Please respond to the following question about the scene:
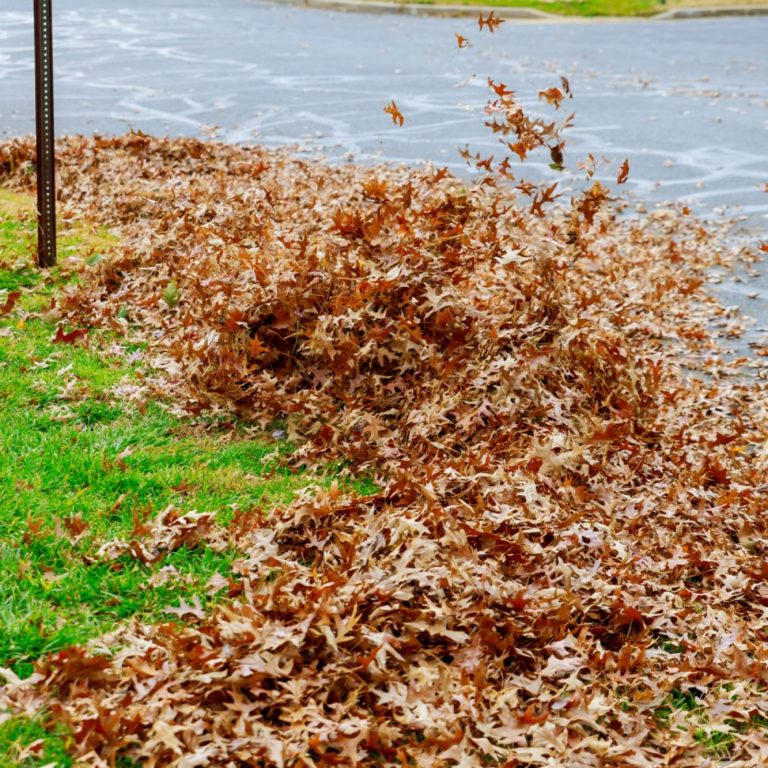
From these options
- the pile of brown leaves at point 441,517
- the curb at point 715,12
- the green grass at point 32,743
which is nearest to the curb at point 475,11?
the curb at point 715,12

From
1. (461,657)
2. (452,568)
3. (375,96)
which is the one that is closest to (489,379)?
(452,568)

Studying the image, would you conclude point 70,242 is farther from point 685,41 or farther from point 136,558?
Result: point 685,41

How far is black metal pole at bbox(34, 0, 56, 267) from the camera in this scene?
5.75 meters

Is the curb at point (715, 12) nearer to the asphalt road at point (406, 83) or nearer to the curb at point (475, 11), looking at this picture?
the curb at point (475, 11)

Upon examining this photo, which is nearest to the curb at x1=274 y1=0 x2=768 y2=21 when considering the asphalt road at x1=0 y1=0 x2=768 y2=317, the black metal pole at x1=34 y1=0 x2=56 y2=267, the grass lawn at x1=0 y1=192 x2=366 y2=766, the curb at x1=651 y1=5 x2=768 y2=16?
the curb at x1=651 y1=5 x2=768 y2=16

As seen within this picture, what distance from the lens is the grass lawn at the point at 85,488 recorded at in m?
3.19

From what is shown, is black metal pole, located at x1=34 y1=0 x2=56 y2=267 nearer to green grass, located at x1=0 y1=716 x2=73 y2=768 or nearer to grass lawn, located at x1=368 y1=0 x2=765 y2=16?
green grass, located at x1=0 y1=716 x2=73 y2=768

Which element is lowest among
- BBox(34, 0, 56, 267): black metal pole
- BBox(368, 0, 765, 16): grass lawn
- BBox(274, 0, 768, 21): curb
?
BBox(34, 0, 56, 267): black metal pole

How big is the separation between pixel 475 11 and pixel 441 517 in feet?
64.3

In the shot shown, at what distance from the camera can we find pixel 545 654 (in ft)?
10.6

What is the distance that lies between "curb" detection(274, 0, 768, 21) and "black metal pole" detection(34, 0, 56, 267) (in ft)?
55.2

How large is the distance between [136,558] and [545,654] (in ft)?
4.80

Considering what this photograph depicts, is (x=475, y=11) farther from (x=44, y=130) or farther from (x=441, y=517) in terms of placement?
(x=441, y=517)

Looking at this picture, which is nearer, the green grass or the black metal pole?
the green grass
